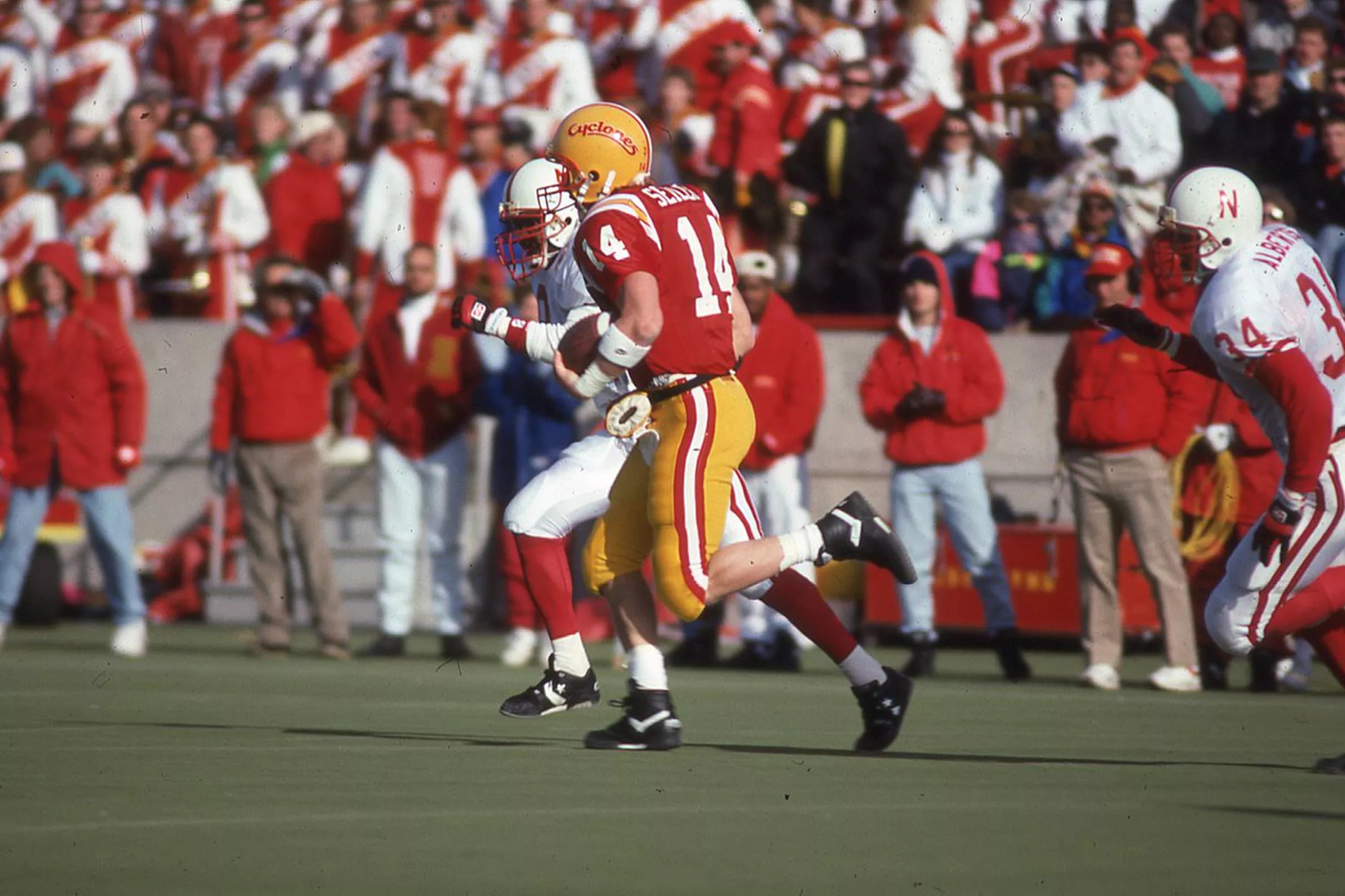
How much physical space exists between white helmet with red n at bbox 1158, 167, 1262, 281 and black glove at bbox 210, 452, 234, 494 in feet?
25.1

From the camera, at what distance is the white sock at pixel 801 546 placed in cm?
793

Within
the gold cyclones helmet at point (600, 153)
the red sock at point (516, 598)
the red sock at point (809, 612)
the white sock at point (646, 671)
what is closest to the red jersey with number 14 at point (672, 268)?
the gold cyclones helmet at point (600, 153)

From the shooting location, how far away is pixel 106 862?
18.0 feet

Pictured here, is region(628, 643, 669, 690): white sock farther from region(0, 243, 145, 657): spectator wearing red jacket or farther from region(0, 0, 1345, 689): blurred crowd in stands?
region(0, 243, 145, 657): spectator wearing red jacket

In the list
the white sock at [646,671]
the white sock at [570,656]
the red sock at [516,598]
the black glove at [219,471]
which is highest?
the white sock at [646,671]

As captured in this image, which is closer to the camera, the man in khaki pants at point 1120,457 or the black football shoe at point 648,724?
the black football shoe at point 648,724

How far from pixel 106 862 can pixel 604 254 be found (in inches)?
112

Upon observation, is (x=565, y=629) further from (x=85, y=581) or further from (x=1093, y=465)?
(x=85, y=581)

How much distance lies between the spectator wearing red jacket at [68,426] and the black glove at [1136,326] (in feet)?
23.1

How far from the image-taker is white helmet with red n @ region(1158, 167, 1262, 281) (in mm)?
7957

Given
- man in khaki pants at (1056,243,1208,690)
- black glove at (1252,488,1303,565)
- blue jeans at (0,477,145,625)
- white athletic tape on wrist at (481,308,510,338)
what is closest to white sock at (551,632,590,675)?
white athletic tape on wrist at (481,308,510,338)

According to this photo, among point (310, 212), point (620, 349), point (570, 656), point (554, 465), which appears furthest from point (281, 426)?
point (620, 349)

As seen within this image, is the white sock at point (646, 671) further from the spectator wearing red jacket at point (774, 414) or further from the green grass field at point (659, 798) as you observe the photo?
the spectator wearing red jacket at point (774, 414)

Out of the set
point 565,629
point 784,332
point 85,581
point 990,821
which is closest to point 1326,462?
point 990,821
